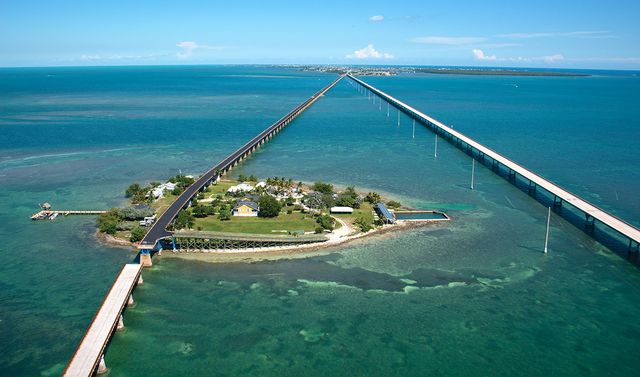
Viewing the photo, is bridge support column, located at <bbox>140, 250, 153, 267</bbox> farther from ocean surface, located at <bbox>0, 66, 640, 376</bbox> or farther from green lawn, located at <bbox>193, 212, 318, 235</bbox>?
green lawn, located at <bbox>193, 212, 318, 235</bbox>

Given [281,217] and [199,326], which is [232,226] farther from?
[199,326]

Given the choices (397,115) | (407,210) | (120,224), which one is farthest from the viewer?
(397,115)

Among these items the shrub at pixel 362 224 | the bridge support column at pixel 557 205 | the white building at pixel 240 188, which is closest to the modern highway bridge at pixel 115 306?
the white building at pixel 240 188

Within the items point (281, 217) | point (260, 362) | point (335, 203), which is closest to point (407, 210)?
point (335, 203)

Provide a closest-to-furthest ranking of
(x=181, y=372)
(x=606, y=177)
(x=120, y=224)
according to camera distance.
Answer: (x=181, y=372) < (x=120, y=224) < (x=606, y=177)

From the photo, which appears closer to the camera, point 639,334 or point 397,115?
point 639,334

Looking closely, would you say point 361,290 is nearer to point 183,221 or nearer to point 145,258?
point 145,258

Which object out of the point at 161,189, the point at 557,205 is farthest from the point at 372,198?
the point at 161,189

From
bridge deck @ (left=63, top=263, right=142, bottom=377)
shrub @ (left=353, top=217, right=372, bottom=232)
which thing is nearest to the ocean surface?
bridge deck @ (left=63, top=263, right=142, bottom=377)
